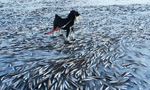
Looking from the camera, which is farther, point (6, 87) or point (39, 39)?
point (39, 39)

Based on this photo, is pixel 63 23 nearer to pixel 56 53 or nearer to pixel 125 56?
pixel 56 53

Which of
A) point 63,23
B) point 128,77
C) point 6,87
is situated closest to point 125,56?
point 128,77

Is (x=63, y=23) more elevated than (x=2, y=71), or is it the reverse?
(x=63, y=23)

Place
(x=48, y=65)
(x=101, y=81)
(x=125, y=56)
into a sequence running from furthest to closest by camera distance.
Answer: (x=125, y=56) < (x=48, y=65) < (x=101, y=81)

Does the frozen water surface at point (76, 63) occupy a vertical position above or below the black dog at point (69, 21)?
below

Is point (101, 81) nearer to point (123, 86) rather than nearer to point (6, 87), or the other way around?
point (123, 86)

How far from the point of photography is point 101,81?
394cm

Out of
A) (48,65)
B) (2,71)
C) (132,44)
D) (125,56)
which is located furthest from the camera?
(132,44)

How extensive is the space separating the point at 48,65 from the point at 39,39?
10.1 ft

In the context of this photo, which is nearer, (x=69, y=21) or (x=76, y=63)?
(x=76, y=63)

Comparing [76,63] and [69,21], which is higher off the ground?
[69,21]

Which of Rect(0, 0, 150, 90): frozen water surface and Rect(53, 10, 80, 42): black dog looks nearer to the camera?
Rect(0, 0, 150, 90): frozen water surface

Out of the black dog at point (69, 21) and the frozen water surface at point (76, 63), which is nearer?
the frozen water surface at point (76, 63)

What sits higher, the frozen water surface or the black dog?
the black dog
